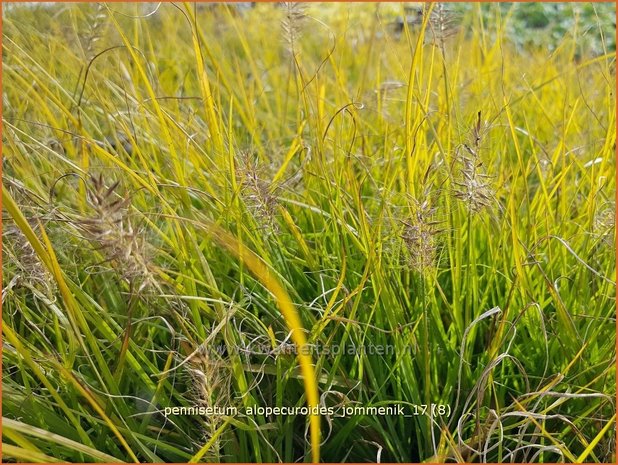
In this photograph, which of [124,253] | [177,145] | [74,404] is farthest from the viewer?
[177,145]

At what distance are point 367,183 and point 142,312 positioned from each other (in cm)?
60

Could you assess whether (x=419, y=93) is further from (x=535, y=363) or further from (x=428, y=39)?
(x=535, y=363)

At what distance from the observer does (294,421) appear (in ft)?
3.17

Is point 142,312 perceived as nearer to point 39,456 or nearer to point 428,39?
point 39,456

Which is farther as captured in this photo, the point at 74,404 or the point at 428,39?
the point at 428,39

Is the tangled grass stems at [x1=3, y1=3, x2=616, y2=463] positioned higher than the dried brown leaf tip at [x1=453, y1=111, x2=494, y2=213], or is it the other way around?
the dried brown leaf tip at [x1=453, y1=111, x2=494, y2=213]

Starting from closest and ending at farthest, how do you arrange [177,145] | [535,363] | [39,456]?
1. [39,456]
2. [535,363]
3. [177,145]

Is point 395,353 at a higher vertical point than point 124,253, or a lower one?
lower

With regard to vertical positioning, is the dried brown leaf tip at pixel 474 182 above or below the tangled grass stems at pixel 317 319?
above

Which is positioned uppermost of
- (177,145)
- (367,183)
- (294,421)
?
(177,145)

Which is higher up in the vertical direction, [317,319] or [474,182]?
[474,182]

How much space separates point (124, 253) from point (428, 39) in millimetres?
834

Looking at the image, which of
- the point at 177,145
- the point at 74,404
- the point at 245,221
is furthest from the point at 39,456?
the point at 177,145

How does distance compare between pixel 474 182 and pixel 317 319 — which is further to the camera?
pixel 317 319
